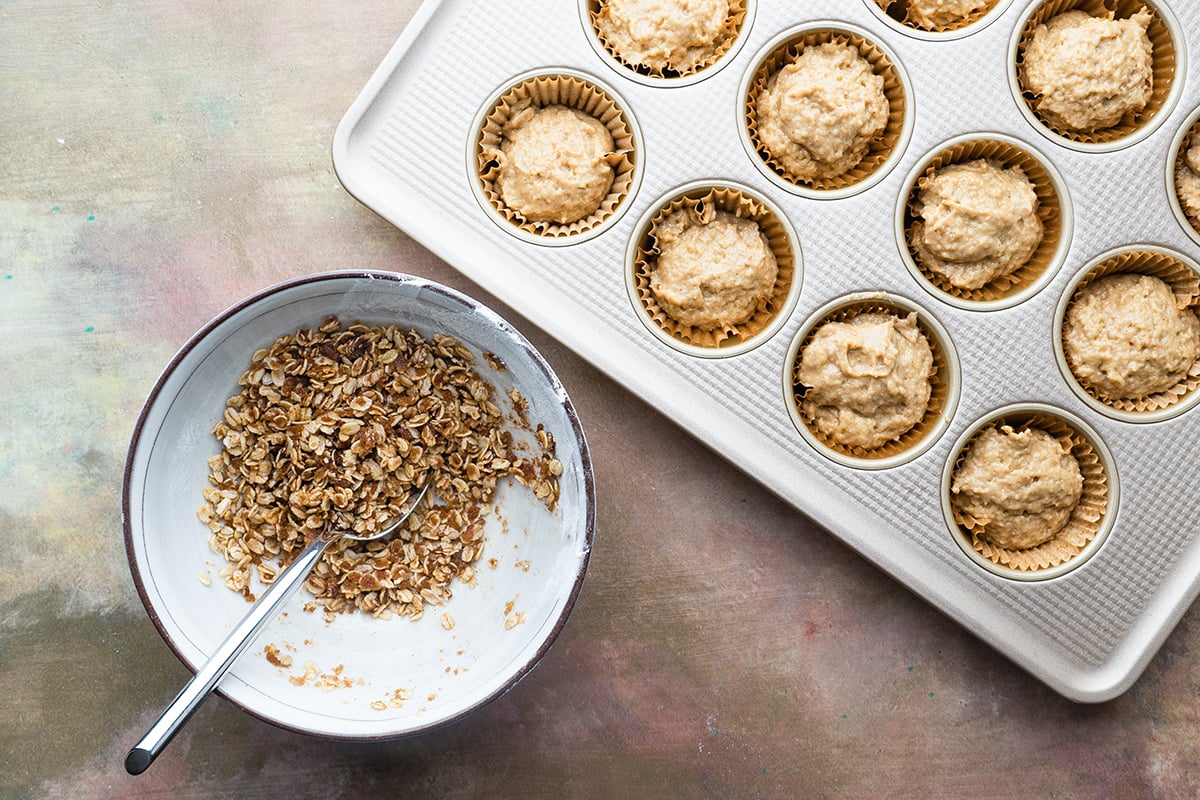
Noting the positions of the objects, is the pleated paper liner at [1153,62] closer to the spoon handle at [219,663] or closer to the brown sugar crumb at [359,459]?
the brown sugar crumb at [359,459]

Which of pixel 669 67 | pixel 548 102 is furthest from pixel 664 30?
pixel 548 102

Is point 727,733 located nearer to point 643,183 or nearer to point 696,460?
point 696,460

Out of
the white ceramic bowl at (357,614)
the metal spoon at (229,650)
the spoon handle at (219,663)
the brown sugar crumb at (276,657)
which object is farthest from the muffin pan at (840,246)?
the brown sugar crumb at (276,657)

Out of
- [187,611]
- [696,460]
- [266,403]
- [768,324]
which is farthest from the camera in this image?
[696,460]

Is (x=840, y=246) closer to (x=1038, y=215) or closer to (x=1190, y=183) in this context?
(x=1038, y=215)

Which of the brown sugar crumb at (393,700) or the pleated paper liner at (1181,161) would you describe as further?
the pleated paper liner at (1181,161)

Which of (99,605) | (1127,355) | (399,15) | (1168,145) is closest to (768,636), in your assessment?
(1127,355)
